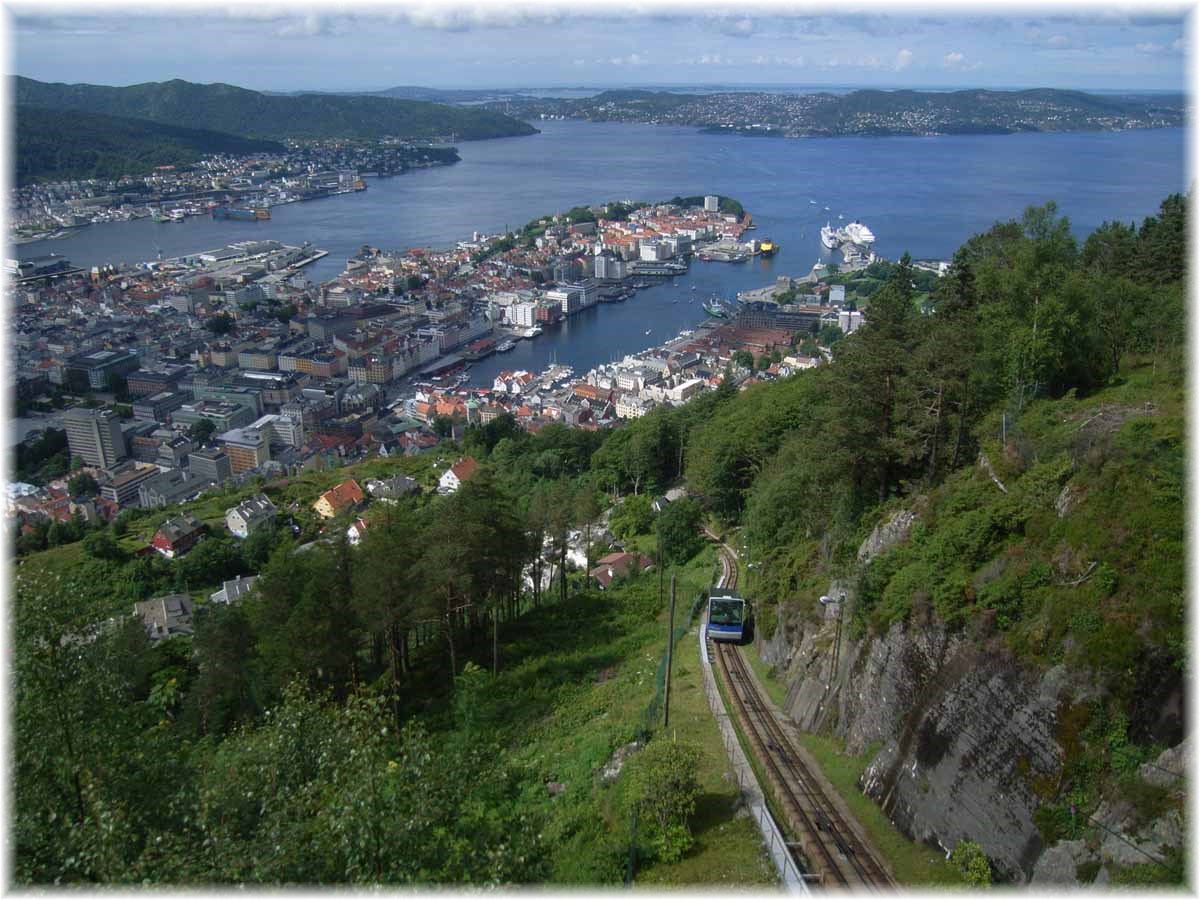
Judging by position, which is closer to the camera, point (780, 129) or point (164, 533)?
point (164, 533)

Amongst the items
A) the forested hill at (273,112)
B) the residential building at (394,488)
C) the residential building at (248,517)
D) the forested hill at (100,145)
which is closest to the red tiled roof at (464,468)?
Result: the residential building at (394,488)

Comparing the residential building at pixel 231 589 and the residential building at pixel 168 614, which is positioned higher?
the residential building at pixel 168 614

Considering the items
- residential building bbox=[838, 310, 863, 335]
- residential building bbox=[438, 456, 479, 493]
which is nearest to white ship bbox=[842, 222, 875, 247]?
residential building bbox=[838, 310, 863, 335]

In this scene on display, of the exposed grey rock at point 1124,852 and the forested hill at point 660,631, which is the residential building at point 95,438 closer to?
the forested hill at point 660,631

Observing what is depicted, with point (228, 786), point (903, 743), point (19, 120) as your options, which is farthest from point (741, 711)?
point (19, 120)

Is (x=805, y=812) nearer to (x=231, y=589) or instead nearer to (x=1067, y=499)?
(x=1067, y=499)

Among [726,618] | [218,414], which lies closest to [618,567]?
[726,618]

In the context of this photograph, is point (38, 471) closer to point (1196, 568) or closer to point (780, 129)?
point (1196, 568)
